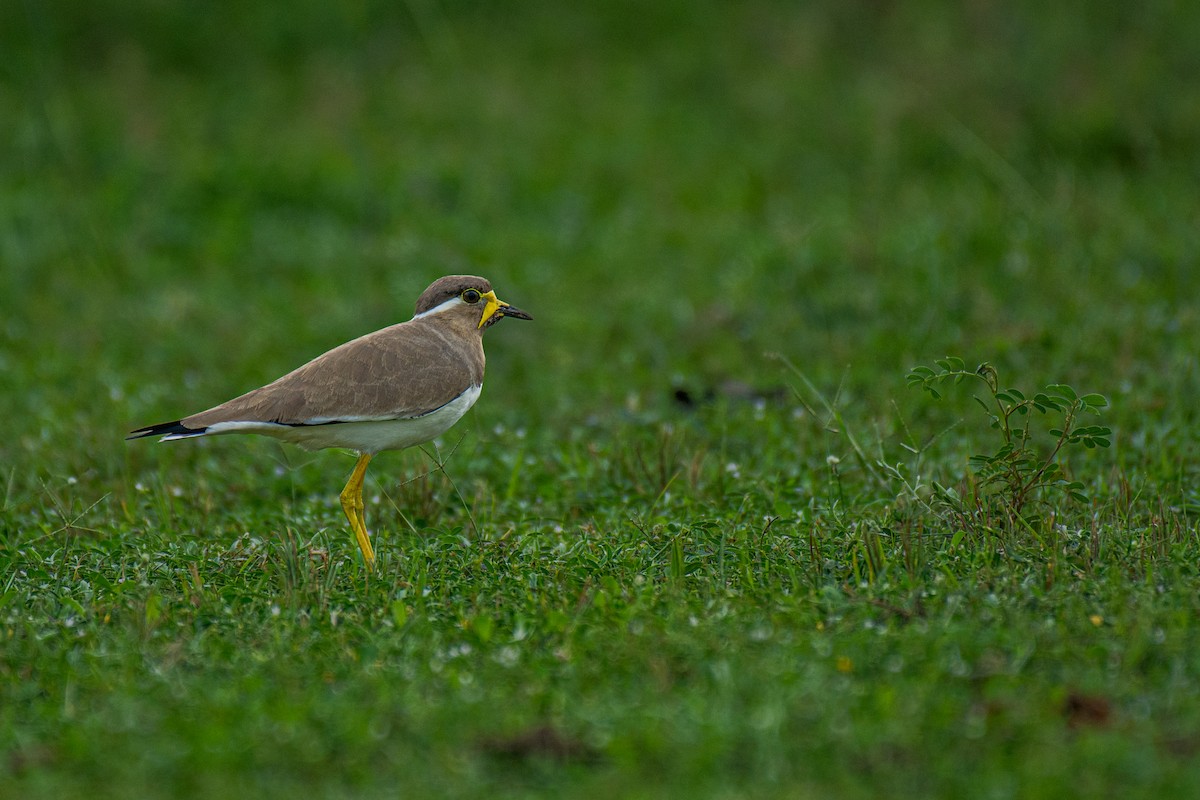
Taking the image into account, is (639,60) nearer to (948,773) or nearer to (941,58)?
(941,58)

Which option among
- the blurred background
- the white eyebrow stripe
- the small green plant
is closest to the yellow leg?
the white eyebrow stripe

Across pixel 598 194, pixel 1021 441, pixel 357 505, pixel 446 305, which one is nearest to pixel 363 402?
pixel 357 505

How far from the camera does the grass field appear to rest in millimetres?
3932

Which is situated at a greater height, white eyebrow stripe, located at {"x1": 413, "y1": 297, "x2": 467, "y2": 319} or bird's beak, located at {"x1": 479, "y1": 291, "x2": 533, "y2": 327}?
white eyebrow stripe, located at {"x1": 413, "y1": 297, "x2": 467, "y2": 319}

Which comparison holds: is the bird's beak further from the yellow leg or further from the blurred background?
the blurred background

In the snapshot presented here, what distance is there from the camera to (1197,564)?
488 centimetres

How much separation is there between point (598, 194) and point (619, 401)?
12.9 ft

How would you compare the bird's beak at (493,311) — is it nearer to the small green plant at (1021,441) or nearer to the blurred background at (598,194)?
the blurred background at (598,194)

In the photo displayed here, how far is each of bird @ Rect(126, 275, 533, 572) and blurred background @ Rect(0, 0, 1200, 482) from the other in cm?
173

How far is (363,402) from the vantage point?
5.46 metres

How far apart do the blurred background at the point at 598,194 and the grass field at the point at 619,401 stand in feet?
0.15

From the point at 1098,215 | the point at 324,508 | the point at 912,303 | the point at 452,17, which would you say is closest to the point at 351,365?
the point at 324,508

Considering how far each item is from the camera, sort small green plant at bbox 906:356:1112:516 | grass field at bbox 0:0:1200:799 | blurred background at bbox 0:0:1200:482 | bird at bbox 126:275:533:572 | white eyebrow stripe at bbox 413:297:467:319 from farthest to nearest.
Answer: blurred background at bbox 0:0:1200:482 < white eyebrow stripe at bbox 413:297:467:319 < bird at bbox 126:275:533:572 < small green plant at bbox 906:356:1112:516 < grass field at bbox 0:0:1200:799

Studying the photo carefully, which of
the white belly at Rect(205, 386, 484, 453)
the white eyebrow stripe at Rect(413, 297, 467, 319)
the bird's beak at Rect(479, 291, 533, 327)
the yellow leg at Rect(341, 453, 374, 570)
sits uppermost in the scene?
the white eyebrow stripe at Rect(413, 297, 467, 319)
